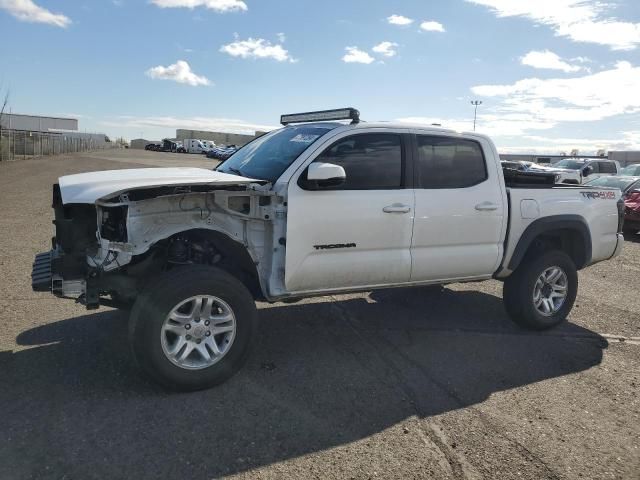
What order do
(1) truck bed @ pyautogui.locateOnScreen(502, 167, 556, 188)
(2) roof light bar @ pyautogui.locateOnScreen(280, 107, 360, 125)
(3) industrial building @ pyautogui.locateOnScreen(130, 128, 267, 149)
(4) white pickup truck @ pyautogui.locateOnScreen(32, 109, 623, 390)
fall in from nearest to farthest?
(4) white pickup truck @ pyautogui.locateOnScreen(32, 109, 623, 390), (2) roof light bar @ pyautogui.locateOnScreen(280, 107, 360, 125), (1) truck bed @ pyautogui.locateOnScreen(502, 167, 556, 188), (3) industrial building @ pyautogui.locateOnScreen(130, 128, 267, 149)

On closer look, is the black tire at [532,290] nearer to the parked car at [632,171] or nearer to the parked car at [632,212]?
the parked car at [632,212]

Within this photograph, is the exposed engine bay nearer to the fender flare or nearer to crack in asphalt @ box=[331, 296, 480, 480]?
crack in asphalt @ box=[331, 296, 480, 480]

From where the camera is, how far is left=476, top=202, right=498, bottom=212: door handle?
5098 mm

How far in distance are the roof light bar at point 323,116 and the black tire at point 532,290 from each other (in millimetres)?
2403

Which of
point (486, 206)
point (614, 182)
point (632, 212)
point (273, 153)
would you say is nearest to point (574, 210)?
point (486, 206)

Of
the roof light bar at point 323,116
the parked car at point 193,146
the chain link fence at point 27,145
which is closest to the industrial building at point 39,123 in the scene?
the parked car at point 193,146

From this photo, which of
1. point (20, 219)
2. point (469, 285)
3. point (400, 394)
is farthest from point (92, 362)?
point (20, 219)

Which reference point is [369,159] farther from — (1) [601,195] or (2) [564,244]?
(1) [601,195]

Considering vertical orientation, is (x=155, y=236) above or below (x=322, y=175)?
below

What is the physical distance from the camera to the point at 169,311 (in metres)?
3.79

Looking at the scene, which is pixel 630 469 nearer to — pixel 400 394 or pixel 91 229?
pixel 400 394

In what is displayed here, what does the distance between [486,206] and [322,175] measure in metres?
1.87

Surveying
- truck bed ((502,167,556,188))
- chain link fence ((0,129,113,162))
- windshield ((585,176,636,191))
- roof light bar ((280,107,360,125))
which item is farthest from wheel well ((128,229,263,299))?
chain link fence ((0,129,113,162))

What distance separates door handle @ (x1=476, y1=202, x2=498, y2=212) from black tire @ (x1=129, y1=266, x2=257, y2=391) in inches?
94.0
